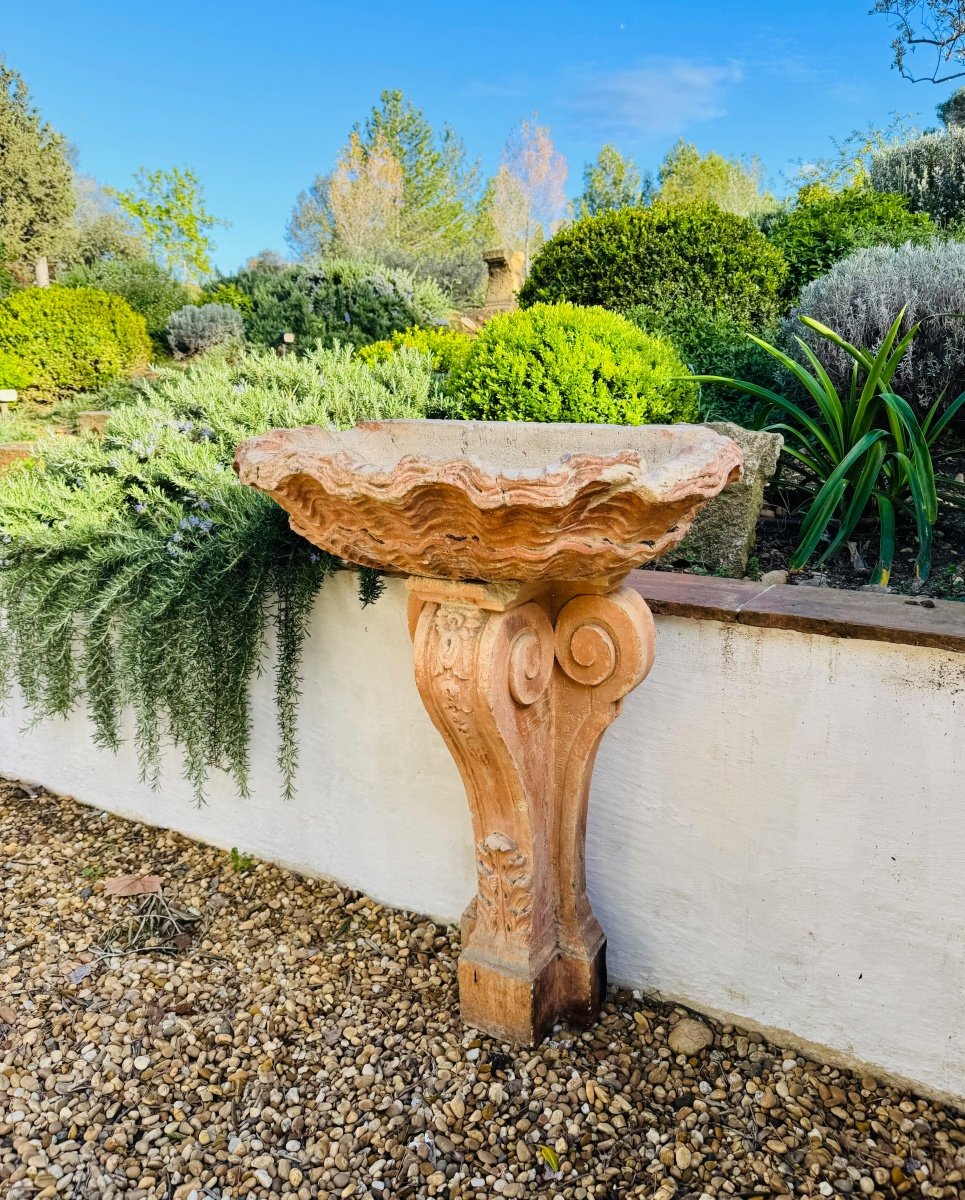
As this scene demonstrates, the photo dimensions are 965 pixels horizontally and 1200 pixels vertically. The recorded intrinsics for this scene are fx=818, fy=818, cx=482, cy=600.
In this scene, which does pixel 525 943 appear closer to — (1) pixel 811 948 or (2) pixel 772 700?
(1) pixel 811 948

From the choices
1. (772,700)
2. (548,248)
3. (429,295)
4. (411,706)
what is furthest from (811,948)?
(429,295)

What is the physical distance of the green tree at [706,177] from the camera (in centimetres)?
2266

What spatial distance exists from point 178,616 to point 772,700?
1.53 m

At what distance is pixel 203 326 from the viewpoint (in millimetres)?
8750

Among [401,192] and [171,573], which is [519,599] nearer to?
[171,573]

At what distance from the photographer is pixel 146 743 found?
2572mm

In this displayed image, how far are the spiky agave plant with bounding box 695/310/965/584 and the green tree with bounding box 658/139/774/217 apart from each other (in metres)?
21.3

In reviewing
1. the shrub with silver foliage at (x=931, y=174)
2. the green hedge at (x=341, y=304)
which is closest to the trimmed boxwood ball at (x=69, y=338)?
the green hedge at (x=341, y=304)

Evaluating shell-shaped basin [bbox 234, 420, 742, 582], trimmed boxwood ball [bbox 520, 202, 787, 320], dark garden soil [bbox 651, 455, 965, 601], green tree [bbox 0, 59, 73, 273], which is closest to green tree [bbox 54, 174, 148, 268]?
green tree [bbox 0, 59, 73, 273]

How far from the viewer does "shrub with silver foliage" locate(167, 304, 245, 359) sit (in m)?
8.66

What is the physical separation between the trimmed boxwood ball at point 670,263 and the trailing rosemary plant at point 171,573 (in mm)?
2002

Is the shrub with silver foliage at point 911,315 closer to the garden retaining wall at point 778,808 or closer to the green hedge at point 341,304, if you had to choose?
the garden retaining wall at point 778,808

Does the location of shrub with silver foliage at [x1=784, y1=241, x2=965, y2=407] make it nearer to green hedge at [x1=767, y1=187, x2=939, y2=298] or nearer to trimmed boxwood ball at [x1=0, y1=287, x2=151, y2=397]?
green hedge at [x1=767, y1=187, x2=939, y2=298]

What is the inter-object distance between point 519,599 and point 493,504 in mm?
363
